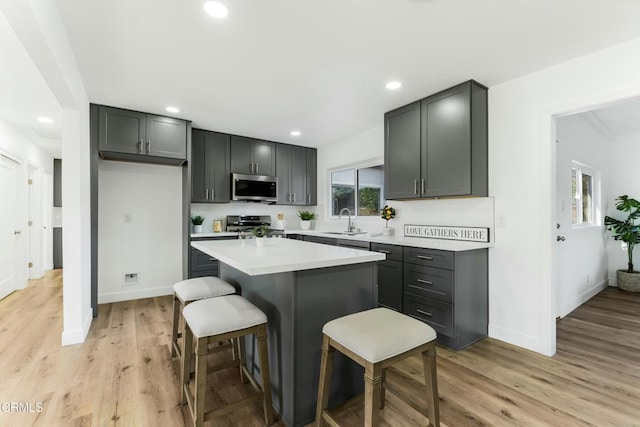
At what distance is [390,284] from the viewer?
10.3 feet

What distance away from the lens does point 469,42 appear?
82.9 inches

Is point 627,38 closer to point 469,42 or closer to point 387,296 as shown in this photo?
point 469,42

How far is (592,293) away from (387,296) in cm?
325

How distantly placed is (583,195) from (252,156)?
499cm

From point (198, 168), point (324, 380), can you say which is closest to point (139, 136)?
point (198, 168)

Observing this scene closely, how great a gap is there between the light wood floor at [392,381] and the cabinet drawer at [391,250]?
93cm

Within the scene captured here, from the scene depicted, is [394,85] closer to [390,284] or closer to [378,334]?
[390,284]

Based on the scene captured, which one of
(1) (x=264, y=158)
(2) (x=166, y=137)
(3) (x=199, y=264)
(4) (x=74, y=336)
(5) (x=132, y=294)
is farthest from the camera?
(1) (x=264, y=158)

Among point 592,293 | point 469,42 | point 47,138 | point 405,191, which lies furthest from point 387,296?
point 47,138

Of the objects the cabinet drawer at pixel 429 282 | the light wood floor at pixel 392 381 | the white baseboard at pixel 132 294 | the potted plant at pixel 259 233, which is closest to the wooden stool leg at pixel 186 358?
the light wood floor at pixel 392 381

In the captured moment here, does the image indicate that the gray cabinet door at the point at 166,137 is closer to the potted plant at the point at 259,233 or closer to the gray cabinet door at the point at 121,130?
the gray cabinet door at the point at 121,130

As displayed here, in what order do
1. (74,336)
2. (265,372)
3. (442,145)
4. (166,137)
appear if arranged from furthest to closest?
1. (166,137)
2. (442,145)
3. (74,336)
4. (265,372)

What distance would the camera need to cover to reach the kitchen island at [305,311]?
162 centimetres

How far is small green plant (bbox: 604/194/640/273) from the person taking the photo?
170 inches
